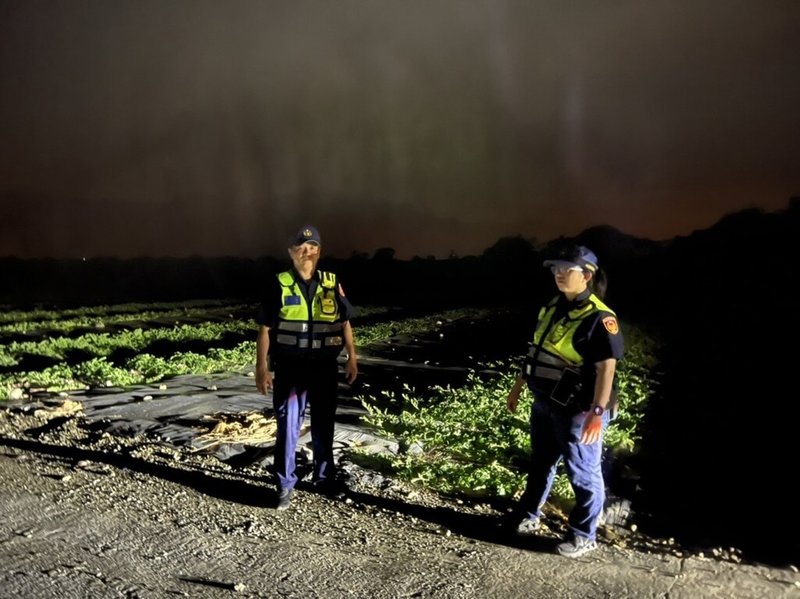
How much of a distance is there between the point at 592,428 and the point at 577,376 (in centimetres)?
30

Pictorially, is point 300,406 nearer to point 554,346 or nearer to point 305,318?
point 305,318

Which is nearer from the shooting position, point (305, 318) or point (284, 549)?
point (284, 549)

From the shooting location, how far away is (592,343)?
387 cm

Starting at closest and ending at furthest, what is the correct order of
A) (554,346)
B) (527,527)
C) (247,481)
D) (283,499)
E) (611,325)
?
1. (611,325)
2. (554,346)
3. (527,527)
4. (283,499)
5. (247,481)

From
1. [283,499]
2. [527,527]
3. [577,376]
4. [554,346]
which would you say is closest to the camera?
[577,376]

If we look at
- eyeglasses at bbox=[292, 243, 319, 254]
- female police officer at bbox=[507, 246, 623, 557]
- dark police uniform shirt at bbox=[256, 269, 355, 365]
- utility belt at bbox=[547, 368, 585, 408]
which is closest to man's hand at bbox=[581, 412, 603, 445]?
female police officer at bbox=[507, 246, 623, 557]

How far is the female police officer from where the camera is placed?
386cm

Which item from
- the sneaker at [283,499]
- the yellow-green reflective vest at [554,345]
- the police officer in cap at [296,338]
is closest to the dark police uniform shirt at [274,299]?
the police officer in cap at [296,338]

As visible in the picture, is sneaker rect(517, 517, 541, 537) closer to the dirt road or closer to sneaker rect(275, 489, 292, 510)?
the dirt road

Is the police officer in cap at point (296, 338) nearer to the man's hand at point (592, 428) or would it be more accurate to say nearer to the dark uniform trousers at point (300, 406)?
the dark uniform trousers at point (300, 406)

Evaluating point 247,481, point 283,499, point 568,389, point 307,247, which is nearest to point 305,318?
point 307,247

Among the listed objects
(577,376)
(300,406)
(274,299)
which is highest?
(274,299)

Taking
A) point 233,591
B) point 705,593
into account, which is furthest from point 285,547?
point 705,593

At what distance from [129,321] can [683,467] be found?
18.4m
